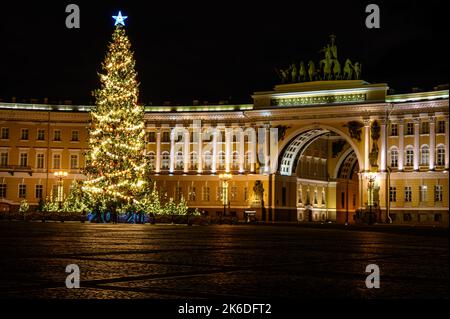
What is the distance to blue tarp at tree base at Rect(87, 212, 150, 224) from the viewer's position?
55.2 metres

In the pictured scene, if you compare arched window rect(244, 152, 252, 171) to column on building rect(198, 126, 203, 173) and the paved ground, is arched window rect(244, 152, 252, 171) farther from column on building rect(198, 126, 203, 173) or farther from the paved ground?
the paved ground

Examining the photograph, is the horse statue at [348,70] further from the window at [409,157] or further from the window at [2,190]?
the window at [2,190]

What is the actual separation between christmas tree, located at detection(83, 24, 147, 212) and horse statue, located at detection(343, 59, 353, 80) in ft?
101

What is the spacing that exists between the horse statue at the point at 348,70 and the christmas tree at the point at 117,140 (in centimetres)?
3080

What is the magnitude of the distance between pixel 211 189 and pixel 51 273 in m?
73.2

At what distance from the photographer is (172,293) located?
9203mm

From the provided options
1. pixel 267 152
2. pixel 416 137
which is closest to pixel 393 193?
pixel 416 137

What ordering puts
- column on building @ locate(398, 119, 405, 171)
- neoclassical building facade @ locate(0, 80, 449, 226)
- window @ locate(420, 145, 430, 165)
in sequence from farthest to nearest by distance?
1. column on building @ locate(398, 119, 405, 171)
2. neoclassical building facade @ locate(0, 80, 449, 226)
3. window @ locate(420, 145, 430, 165)

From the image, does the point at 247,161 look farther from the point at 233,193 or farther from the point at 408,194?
the point at 408,194

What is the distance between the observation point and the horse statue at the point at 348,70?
Answer: 79500 millimetres

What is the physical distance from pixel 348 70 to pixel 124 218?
32.9 metres

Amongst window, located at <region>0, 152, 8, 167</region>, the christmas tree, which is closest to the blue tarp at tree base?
the christmas tree

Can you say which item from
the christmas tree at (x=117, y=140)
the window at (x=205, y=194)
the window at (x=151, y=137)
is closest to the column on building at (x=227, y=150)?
the window at (x=205, y=194)

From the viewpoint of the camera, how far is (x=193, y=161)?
8600 centimetres
